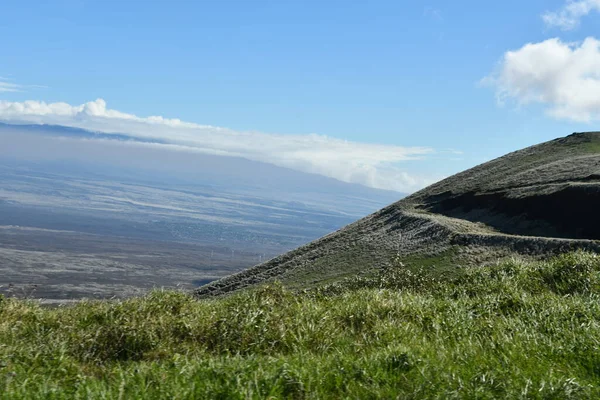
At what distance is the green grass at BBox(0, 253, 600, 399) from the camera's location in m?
6.16

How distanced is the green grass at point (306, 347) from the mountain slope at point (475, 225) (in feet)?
89.3

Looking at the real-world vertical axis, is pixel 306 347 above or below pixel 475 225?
below

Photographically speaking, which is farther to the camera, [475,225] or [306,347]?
[475,225]

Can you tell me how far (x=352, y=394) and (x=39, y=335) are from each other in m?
5.04

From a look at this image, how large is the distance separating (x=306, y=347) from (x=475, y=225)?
4574 cm

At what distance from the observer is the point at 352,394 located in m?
6.14

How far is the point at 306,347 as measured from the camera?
841 cm

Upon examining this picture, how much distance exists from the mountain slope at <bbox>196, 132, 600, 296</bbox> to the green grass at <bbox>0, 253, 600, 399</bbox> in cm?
2723

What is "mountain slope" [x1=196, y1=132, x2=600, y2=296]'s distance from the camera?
42.5 m

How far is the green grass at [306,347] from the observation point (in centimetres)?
616

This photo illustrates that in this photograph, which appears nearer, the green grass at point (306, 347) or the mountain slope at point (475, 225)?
the green grass at point (306, 347)

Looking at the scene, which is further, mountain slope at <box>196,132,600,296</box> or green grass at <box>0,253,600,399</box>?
mountain slope at <box>196,132,600,296</box>

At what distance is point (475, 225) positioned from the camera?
5156 centimetres

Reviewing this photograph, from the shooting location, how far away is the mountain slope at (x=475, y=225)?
42.5 metres
